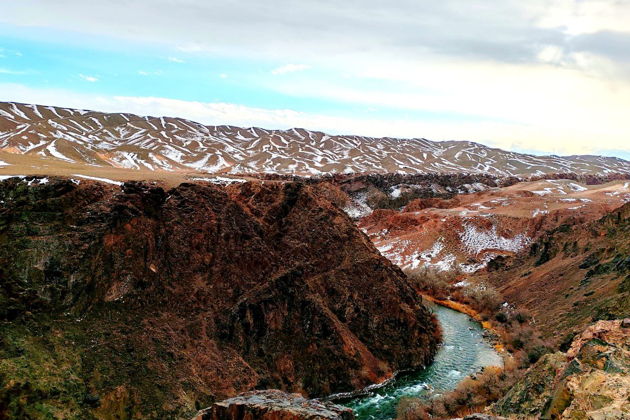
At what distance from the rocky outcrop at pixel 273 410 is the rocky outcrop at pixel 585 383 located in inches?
279

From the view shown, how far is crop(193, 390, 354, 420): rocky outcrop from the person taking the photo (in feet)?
50.6

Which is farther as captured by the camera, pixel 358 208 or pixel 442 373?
pixel 358 208

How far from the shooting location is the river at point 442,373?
3484cm

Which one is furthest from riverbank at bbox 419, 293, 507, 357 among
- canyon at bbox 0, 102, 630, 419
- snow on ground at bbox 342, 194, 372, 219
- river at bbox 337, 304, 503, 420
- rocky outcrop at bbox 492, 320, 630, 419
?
snow on ground at bbox 342, 194, 372, 219

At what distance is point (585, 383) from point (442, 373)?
1145 inches

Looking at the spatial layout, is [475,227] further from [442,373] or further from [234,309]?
[234,309]

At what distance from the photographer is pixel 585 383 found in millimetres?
13633

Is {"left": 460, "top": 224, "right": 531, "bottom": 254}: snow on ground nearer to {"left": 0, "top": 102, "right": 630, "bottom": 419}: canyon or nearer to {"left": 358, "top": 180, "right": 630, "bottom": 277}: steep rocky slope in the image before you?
{"left": 358, "top": 180, "right": 630, "bottom": 277}: steep rocky slope

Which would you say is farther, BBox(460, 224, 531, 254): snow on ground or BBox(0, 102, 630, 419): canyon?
BBox(460, 224, 531, 254): snow on ground

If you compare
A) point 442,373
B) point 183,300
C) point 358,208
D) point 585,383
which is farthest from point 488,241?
point 585,383

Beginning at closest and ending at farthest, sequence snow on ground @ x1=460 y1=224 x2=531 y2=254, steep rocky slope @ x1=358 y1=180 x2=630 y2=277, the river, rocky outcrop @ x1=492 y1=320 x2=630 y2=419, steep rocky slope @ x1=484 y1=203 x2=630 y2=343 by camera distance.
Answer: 1. rocky outcrop @ x1=492 y1=320 x2=630 y2=419
2. the river
3. steep rocky slope @ x1=484 y1=203 x2=630 y2=343
4. steep rocky slope @ x1=358 y1=180 x2=630 y2=277
5. snow on ground @ x1=460 y1=224 x2=531 y2=254

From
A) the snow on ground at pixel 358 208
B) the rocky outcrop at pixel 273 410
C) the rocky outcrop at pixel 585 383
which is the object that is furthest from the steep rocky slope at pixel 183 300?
the snow on ground at pixel 358 208

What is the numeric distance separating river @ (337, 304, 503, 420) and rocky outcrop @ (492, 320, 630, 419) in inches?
632

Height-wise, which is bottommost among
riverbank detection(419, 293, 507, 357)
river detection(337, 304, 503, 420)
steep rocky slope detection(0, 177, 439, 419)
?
river detection(337, 304, 503, 420)
